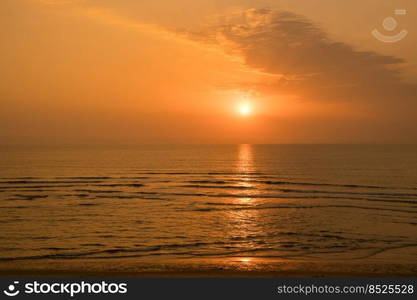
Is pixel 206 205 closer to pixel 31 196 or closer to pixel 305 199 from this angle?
pixel 305 199

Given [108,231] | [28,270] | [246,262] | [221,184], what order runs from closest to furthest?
1. [28,270]
2. [246,262]
3. [108,231]
4. [221,184]

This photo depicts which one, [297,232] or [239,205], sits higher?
[239,205]

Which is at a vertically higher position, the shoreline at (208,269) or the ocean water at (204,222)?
the ocean water at (204,222)

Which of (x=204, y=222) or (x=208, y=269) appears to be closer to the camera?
(x=208, y=269)

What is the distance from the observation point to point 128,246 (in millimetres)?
19094

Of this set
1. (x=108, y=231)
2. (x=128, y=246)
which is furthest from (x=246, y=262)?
(x=108, y=231)

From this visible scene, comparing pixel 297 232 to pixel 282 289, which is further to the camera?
pixel 297 232

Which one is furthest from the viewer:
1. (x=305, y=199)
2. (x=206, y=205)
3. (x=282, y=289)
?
(x=305, y=199)

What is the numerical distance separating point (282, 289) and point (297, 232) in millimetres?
12588

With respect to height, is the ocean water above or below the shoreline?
above

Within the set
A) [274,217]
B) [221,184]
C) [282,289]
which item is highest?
[221,184]

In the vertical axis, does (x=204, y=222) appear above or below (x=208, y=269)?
above

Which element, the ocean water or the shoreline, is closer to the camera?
the shoreline

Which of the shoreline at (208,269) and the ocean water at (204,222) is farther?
the ocean water at (204,222)
